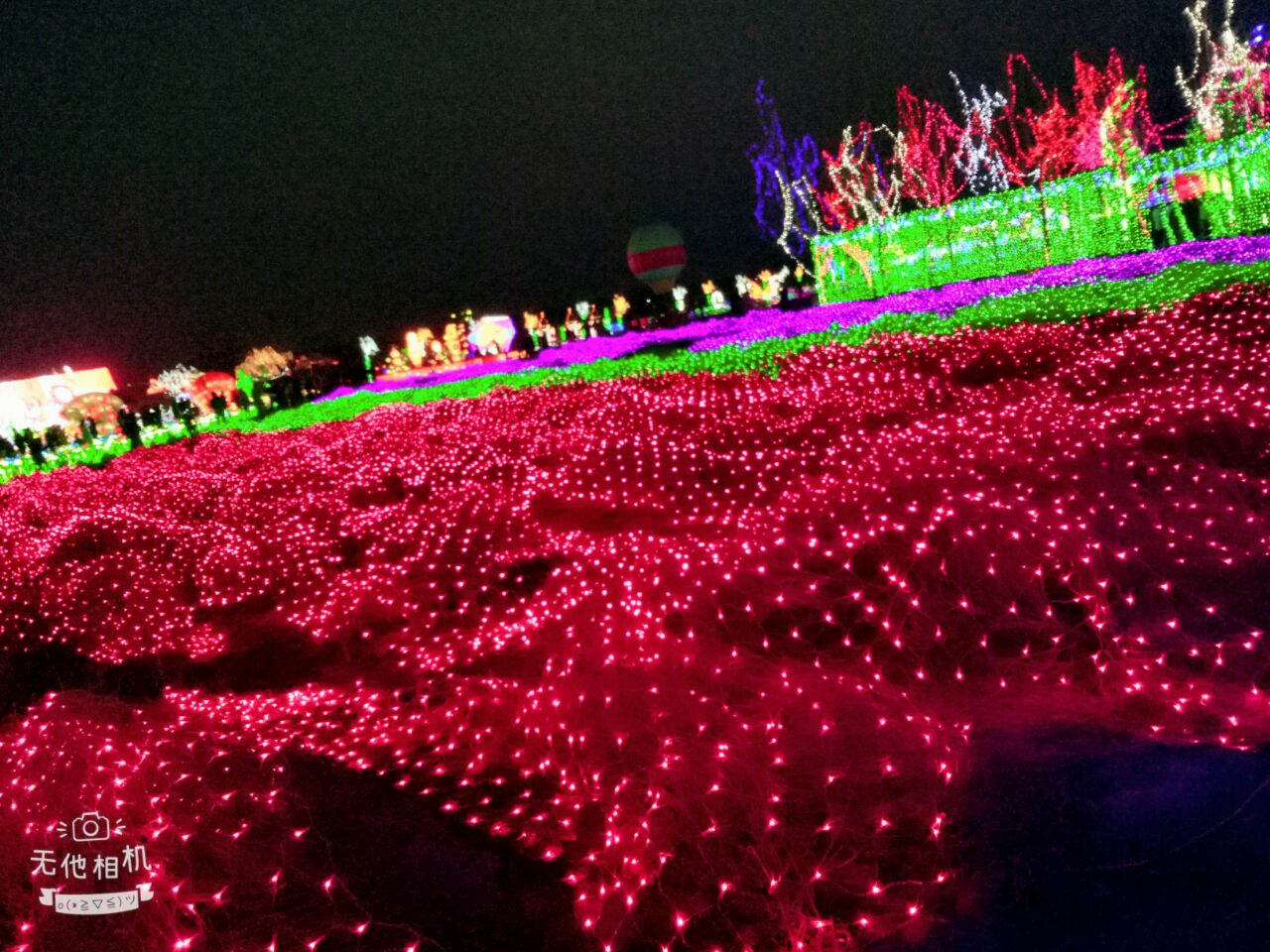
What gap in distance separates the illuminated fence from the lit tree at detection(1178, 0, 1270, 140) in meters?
1.55

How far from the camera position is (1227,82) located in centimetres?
1980

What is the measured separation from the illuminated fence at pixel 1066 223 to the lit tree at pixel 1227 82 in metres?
1.55

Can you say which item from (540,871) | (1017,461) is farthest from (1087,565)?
(540,871)

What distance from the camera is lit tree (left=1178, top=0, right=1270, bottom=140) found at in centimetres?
1891

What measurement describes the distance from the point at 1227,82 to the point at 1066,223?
17.0ft

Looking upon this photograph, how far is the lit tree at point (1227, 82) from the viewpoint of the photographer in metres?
18.9

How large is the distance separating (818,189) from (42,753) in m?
26.3

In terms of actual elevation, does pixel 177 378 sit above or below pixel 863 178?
above

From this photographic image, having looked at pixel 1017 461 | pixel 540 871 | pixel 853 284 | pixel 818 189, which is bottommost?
pixel 540 871

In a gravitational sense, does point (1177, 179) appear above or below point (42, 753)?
above

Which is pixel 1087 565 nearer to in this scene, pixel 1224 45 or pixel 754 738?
pixel 754 738

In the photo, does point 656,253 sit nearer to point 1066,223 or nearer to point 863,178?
point 863,178

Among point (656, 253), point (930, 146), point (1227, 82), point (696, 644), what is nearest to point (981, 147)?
point (930, 146)

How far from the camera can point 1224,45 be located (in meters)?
19.6
